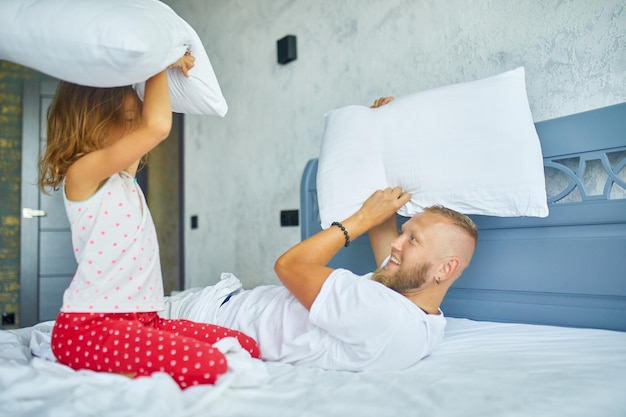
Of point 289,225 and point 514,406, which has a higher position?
point 289,225

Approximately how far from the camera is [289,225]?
8.12ft

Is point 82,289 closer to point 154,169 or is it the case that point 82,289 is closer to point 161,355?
point 161,355

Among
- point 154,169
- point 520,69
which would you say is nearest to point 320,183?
point 520,69

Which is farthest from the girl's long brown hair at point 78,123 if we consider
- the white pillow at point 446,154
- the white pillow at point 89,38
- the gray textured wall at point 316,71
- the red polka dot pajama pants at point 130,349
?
the gray textured wall at point 316,71

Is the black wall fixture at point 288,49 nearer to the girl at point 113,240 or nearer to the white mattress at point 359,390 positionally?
the girl at point 113,240

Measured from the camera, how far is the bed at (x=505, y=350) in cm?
Result: 80

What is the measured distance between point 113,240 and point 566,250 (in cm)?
113

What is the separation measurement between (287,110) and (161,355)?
1738mm

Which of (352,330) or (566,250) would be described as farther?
(566,250)

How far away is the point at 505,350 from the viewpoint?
121 cm

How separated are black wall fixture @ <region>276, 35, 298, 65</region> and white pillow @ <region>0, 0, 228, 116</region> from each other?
150 cm

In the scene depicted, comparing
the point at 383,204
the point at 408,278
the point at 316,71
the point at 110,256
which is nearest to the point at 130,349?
the point at 110,256

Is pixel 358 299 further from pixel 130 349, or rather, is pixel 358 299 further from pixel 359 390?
pixel 130 349

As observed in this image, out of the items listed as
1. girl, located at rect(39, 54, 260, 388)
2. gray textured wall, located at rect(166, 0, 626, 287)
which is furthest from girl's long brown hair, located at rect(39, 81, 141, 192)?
gray textured wall, located at rect(166, 0, 626, 287)
